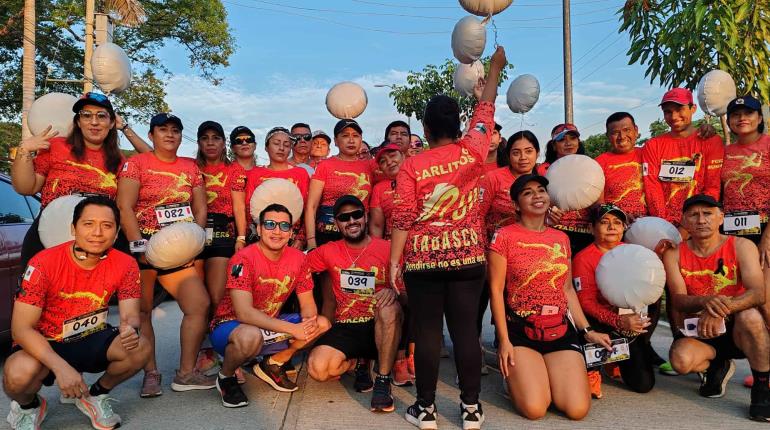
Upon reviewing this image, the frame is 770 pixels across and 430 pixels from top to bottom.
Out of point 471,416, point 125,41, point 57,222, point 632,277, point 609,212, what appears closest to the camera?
point 471,416

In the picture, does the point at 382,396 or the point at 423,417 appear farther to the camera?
the point at 382,396

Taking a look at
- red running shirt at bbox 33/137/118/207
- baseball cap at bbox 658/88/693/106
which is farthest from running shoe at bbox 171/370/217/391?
baseball cap at bbox 658/88/693/106

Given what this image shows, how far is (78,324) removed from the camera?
3346 millimetres

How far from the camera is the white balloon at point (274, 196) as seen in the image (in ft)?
14.3

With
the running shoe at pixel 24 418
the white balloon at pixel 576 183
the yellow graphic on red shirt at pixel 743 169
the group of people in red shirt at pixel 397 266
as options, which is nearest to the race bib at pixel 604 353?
the group of people in red shirt at pixel 397 266

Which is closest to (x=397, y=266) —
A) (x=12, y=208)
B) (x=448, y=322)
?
(x=448, y=322)

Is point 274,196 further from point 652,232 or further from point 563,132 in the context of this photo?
point 652,232

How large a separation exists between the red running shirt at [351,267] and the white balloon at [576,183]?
1354mm

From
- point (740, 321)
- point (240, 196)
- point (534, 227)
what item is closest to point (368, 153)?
point (240, 196)

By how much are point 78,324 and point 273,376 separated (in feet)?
4.39

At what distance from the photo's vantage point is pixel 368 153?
6.18m

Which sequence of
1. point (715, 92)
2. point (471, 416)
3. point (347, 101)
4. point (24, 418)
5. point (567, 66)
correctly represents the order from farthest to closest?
point (567, 66), point (347, 101), point (715, 92), point (471, 416), point (24, 418)

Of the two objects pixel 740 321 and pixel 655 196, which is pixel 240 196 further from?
pixel 740 321

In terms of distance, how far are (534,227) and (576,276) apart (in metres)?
0.65
